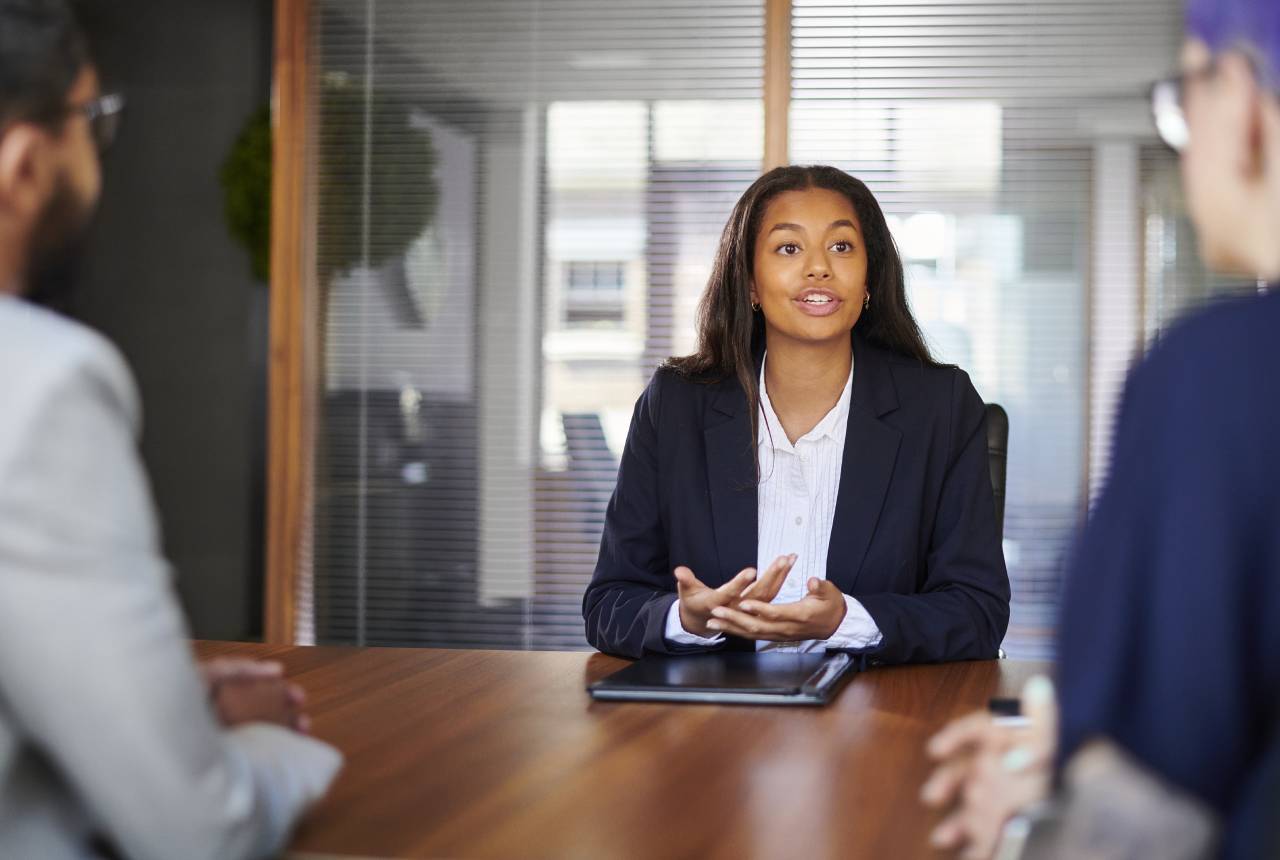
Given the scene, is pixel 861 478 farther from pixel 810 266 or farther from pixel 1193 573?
pixel 1193 573

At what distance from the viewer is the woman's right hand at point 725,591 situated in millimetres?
1867

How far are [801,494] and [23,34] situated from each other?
171 cm

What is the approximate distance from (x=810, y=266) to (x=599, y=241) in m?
1.71

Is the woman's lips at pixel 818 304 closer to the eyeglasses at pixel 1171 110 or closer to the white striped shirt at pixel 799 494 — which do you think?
the white striped shirt at pixel 799 494

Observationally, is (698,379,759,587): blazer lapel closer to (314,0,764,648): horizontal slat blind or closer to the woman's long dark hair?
the woman's long dark hair

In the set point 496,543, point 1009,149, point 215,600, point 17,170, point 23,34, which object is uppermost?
point 1009,149

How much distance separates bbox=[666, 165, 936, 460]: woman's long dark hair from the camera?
8.74 ft

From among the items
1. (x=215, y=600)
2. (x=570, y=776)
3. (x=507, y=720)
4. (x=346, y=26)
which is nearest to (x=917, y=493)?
(x=507, y=720)

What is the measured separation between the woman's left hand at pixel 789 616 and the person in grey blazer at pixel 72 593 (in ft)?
3.20

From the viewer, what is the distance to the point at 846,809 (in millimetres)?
1219

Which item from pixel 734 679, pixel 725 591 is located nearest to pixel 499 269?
pixel 725 591

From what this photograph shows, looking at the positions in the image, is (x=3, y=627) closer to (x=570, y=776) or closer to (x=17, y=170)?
(x=17, y=170)

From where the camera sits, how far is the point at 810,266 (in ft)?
8.37

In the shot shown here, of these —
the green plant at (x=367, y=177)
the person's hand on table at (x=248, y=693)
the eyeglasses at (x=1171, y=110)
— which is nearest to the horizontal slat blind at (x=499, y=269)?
the green plant at (x=367, y=177)
